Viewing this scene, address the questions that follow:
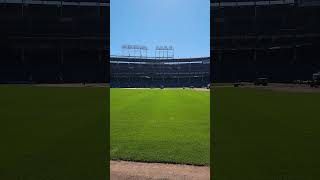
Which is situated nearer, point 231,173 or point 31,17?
point 231,173

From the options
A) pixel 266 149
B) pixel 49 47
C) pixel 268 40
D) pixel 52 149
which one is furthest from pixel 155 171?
pixel 268 40

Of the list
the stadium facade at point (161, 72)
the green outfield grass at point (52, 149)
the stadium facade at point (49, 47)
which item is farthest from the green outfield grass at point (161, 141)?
the stadium facade at point (161, 72)

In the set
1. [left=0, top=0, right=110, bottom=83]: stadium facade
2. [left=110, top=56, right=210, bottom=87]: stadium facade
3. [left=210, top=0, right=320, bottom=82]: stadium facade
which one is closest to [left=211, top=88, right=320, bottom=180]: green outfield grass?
[left=0, top=0, right=110, bottom=83]: stadium facade

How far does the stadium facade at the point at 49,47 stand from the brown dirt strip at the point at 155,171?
3614cm

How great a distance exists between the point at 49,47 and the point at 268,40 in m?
27.1

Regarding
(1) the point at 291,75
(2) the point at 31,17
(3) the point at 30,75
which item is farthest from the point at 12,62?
(1) the point at 291,75

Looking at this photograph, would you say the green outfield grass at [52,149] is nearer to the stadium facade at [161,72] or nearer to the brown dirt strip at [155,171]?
the brown dirt strip at [155,171]

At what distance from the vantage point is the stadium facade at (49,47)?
4275cm

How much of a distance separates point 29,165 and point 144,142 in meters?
2.88

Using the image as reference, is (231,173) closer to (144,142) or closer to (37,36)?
(144,142)

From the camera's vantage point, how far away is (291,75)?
45.4m

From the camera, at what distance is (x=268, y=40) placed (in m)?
49.7

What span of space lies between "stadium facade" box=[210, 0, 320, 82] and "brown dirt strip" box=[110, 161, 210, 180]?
40.2 metres

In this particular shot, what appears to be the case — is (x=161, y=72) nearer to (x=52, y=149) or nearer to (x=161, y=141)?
(x=161, y=141)
